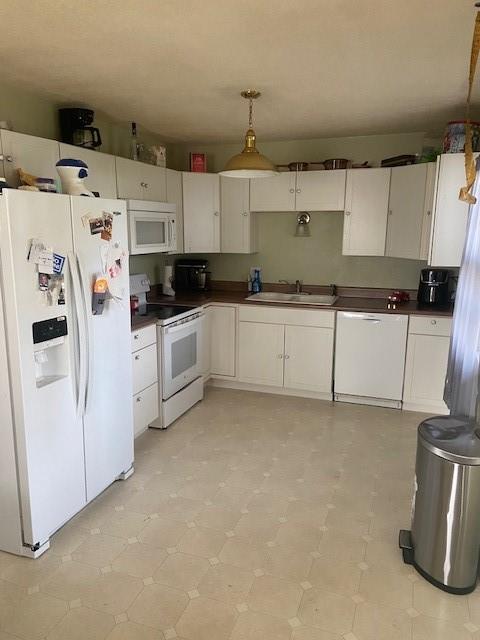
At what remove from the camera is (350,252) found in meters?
4.27

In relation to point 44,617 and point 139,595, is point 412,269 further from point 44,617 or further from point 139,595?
point 44,617

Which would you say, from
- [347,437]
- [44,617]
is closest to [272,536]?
[44,617]

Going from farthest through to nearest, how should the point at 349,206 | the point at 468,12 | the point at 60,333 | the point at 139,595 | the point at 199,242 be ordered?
the point at 199,242 < the point at 349,206 < the point at 60,333 < the point at 139,595 < the point at 468,12

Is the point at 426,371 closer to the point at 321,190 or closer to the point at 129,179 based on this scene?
the point at 321,190

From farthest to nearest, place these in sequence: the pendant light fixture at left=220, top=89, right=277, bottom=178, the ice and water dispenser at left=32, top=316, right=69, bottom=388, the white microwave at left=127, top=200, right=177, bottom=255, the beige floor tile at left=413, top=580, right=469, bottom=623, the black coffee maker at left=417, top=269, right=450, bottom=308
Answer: the black coffee maker at left=417, top=269, right=450, bottom=308
the white microwave at left=127, top=200, right=177, bottom=255
the pendant light fixture at left=220, top=89, right=277, bottom=178
the ice and water dispenser at left=32, top=316, right=69, bottom=388
the beige floor tile at left=413, top=580, right=469, bottom=623

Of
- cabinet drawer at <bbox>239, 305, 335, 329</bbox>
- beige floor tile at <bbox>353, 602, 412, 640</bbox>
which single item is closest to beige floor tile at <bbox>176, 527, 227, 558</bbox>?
beige floor tile at <bbox>353, 602, 412, 640</bbox>

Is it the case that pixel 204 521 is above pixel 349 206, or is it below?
below

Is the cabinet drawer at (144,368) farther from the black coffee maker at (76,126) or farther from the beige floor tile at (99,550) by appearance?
the black coffee maker at (76,126)

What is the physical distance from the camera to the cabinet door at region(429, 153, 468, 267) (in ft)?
11.2

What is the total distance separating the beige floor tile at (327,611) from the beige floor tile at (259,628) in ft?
0.31

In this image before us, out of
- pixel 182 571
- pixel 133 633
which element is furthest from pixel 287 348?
pixel 133 633

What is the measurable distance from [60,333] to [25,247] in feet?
1.48

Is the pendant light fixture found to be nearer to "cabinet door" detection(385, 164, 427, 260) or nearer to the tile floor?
"cabinet door" detection(385, 164, 427, 260)

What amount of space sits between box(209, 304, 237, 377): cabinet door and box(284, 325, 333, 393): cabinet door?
0.54m
